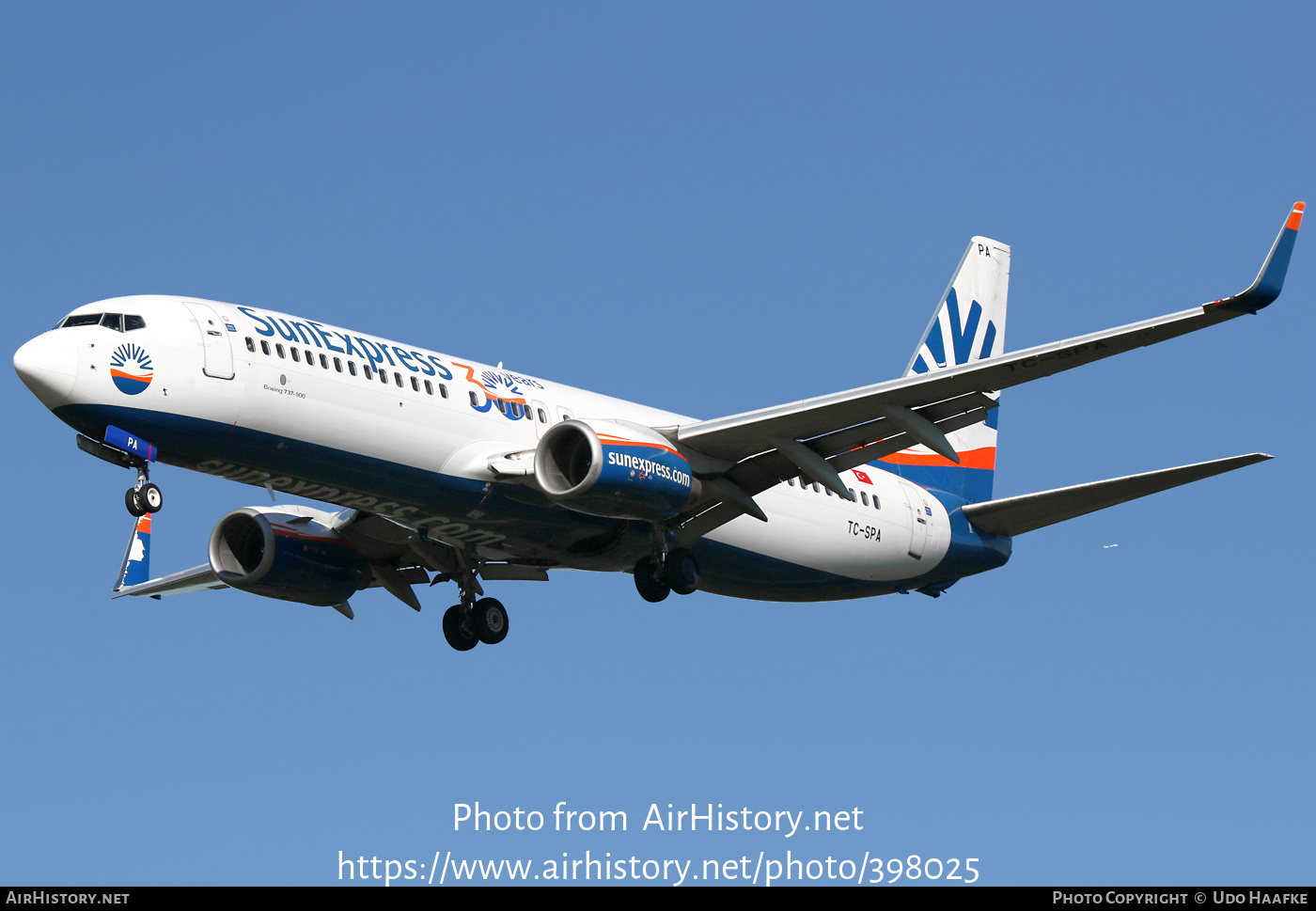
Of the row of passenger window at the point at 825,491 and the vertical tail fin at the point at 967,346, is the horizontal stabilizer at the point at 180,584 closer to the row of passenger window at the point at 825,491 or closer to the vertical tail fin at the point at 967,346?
the row of passenger window at the point at 825,491

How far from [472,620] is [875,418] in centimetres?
966

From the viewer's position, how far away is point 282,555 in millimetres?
34750

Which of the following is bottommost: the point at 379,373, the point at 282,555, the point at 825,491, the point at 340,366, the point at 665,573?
the point at 665,573

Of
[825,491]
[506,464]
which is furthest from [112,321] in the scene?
[825,491]

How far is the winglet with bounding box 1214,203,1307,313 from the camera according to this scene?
26453 mm

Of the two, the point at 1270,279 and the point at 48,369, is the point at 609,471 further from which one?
the point at 1270,279

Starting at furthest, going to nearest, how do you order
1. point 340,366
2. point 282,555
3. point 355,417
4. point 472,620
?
1. point 472,620
2. point 282,555
3. point 340,366
4. point 355,417

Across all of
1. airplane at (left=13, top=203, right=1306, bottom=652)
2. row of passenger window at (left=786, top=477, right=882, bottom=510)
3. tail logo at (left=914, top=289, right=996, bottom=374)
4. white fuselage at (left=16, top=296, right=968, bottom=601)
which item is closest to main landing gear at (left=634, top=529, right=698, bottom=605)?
airplane at (left=13, top=203, right=1306, bottom=652)

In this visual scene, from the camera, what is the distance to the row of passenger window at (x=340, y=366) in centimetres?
2884

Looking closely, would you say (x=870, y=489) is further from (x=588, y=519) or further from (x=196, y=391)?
(x=196, y=391)

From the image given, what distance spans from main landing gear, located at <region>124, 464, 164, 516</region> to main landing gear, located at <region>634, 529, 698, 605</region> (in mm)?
9621
